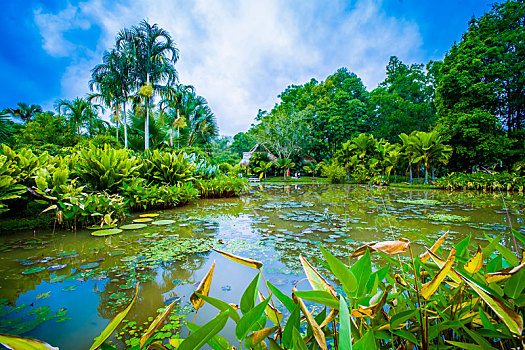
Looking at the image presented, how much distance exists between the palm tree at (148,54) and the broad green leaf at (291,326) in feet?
59.1

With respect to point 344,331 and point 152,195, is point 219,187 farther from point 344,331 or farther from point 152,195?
point 344,331

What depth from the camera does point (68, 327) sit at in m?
1.39

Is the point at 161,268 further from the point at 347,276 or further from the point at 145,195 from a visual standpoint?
the point at 145,195

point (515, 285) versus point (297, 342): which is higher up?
point (515, 285)

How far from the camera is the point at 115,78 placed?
1711cm

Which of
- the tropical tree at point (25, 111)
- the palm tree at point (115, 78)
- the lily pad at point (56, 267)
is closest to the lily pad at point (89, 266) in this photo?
the lily pad at point (56, 267)

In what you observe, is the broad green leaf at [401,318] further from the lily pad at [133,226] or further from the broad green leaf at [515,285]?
the lily pad at [133,226]

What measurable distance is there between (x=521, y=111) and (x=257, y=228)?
19.0 metres

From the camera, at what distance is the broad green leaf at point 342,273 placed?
47 centimetres

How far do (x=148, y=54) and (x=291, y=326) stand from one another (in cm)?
2055

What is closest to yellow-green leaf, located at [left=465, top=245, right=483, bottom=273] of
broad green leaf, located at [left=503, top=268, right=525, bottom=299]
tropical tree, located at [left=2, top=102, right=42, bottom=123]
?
broad green leaf, located at [left=503, top=268, right=525, bottom=299]

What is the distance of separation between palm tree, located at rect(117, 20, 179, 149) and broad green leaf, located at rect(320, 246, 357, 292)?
1808 centimetres

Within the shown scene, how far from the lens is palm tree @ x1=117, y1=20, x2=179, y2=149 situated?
1658 cm

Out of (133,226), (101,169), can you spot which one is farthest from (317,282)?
(101,169)
